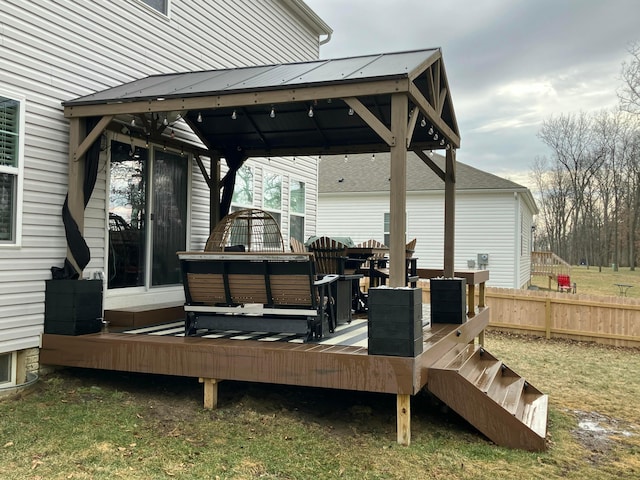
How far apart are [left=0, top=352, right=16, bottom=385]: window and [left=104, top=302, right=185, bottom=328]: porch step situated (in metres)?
1.06

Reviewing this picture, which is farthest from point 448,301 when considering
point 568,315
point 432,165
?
point 568,315

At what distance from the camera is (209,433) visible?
13.7 ft

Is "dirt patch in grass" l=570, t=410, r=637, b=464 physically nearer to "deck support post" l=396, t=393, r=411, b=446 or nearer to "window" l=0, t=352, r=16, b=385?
"deck support post" l=396, t=393, r=411, b=446

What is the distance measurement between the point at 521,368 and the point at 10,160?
677 centimetres

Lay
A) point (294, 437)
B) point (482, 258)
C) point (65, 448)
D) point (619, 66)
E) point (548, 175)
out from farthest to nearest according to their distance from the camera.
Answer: point (548, 175) → point (619, 66) → point (482, 258) → point (294, 437) → point (65, 448)

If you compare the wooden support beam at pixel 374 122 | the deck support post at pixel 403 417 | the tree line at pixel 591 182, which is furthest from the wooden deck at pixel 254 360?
the tree line at pixel 591 182

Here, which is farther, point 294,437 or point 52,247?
point 52,247

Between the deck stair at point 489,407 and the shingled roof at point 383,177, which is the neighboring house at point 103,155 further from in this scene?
the shingled roof at point 383,177

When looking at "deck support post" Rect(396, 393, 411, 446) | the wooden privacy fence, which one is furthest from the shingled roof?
"deck support post" Rect(396, 393, 411, 446)

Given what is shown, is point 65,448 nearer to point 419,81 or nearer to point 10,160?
point 10,160

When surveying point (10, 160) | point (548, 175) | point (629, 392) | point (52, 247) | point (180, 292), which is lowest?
point (629, 392)

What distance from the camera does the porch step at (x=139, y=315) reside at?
5793mm

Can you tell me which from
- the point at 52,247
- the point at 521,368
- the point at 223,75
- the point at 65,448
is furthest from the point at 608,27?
the point at 65,448

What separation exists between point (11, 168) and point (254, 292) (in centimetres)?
242
